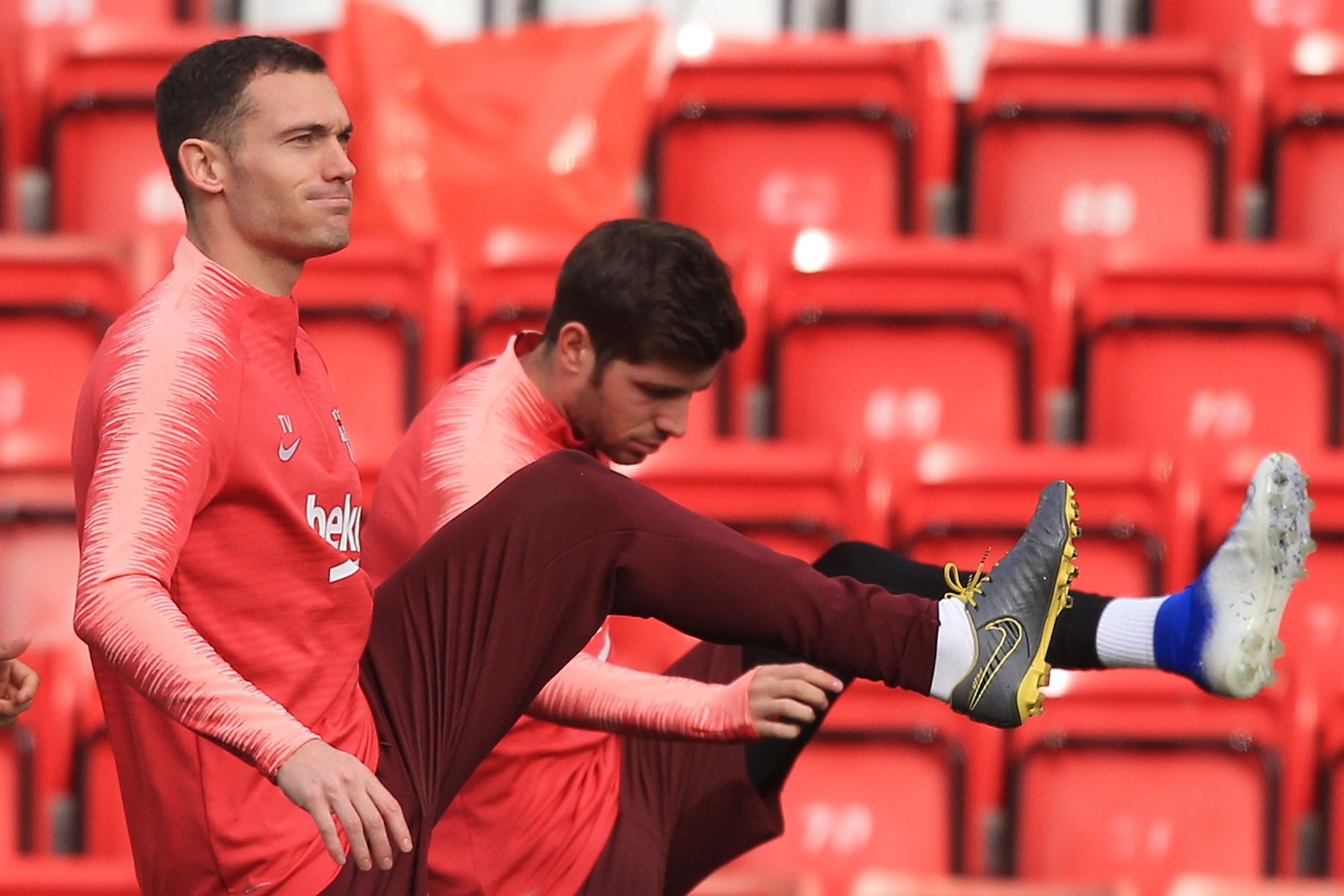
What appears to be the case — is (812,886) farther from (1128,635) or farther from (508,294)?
(508,294)

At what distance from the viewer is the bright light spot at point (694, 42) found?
2396 mm

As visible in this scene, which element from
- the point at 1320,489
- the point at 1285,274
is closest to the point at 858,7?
the point at 1285,274

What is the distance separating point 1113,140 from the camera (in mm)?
2271

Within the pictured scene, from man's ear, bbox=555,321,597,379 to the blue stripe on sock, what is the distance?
38 centimetres

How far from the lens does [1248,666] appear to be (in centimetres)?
119

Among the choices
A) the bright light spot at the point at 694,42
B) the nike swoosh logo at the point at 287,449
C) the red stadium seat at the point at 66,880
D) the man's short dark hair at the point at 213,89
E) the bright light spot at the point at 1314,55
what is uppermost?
the bright light spot at the point at 694,42

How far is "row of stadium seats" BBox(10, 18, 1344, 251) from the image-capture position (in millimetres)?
2275

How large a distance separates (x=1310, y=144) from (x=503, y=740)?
1.42 metres

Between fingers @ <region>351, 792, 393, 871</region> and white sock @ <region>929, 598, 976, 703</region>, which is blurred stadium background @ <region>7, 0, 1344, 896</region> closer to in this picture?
white sock @ <region>929, 598, 976, 703</region>

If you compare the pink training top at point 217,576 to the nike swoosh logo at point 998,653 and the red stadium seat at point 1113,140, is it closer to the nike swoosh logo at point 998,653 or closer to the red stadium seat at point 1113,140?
the nike swoosh logo at point 998,653

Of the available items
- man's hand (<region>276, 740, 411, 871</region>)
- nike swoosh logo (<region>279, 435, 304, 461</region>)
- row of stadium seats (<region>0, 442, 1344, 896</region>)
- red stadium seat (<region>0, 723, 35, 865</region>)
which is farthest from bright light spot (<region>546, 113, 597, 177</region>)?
man's hand (<region>276, 740, 411, 871</region>)

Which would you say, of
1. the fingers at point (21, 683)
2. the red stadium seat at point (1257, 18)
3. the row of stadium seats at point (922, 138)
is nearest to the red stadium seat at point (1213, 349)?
the row of stadium seats at point (922, 138)

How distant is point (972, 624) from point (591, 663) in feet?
0.76

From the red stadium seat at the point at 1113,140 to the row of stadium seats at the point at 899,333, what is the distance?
0.24 m
